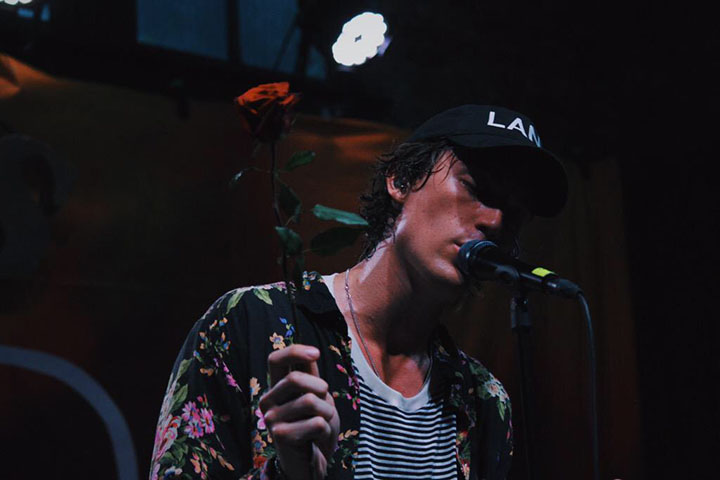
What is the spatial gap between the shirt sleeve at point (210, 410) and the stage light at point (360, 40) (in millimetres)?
1895

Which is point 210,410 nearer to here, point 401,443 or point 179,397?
point 179,397

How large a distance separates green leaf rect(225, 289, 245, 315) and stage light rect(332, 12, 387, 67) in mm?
1822

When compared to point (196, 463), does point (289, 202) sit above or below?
above

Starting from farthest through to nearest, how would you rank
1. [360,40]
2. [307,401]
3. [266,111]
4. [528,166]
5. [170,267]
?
[360,40] → [170,267] → [528,166] → [307,401] → [266,111]

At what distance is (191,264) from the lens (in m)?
2.90

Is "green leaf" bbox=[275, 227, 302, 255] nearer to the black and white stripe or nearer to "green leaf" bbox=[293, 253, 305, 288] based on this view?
"green leaf" bbox=[293, 253, 305, 288]

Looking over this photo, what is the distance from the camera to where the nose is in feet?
6.11

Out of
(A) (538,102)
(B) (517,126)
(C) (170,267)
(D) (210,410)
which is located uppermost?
(A) (538,102)

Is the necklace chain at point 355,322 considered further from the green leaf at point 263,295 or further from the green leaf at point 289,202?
the green leaf at point 289,202

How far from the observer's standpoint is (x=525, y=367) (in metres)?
1.48

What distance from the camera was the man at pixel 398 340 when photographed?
161 cm

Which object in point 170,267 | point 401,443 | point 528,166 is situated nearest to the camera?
point 401,443

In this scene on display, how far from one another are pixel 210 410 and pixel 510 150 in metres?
0.99

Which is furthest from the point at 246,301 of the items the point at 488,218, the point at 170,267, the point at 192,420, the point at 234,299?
the point at 170,267
